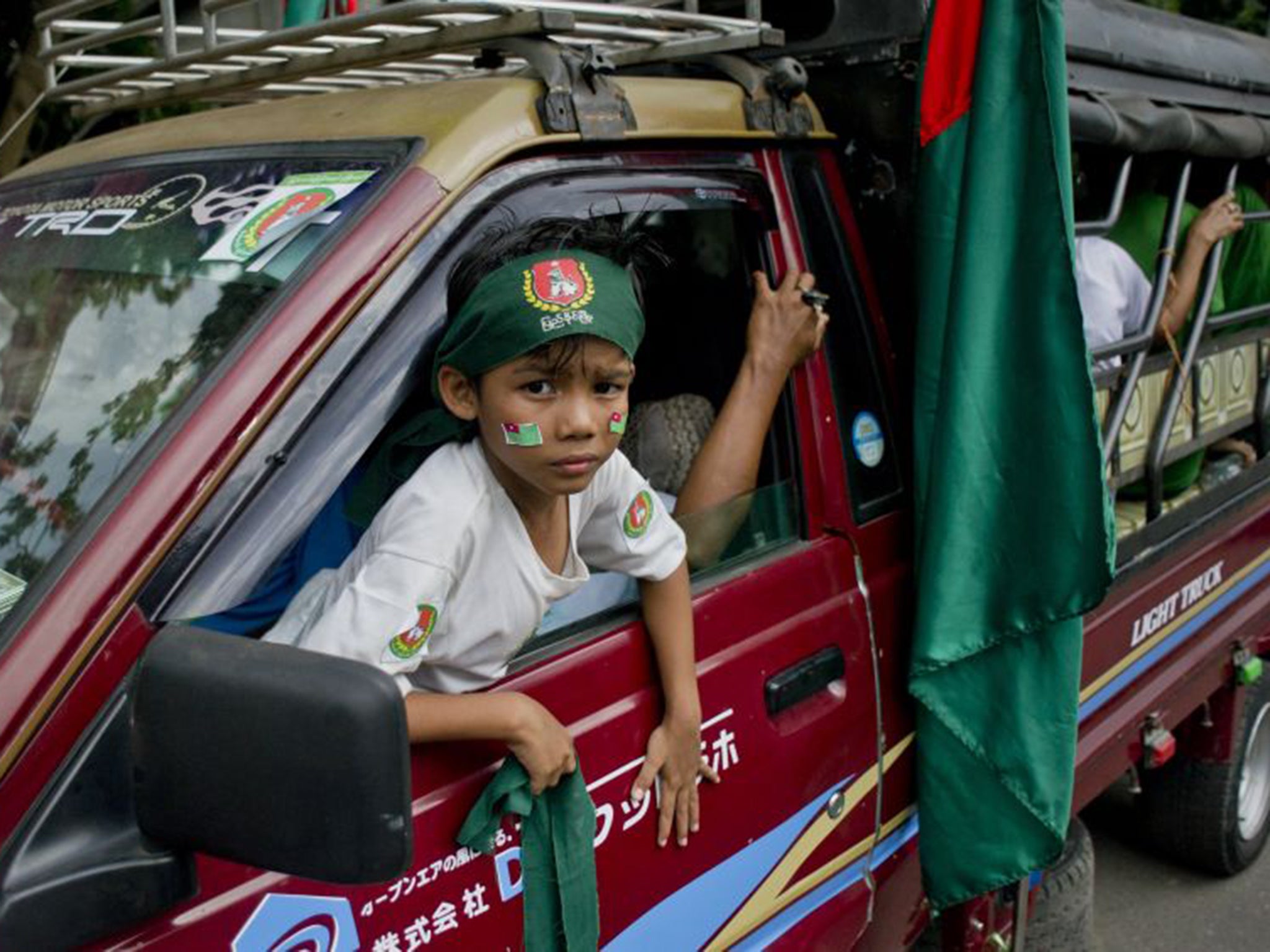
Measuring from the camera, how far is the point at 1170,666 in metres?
3.26

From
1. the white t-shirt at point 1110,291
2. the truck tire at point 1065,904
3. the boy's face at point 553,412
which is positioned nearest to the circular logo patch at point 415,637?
the boy's face at point 553,412

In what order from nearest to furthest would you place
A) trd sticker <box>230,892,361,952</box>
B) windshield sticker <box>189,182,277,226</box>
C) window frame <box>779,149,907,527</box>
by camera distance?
trd sticker <box>230,892,361,952</box> < windshield sticker <box>189,182,277,226</box> < window frame <box>779,149,907,527</box>

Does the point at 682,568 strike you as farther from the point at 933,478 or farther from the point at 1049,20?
the point at 1049,20

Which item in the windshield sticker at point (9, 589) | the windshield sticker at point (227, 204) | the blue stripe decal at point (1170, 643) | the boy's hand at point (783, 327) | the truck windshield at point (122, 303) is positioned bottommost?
the blue stripe decal at point (1170, 643)

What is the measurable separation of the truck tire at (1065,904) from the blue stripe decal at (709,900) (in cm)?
91

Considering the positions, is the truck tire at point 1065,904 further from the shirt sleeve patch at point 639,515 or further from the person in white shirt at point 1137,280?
the shirt sleeve patch at point 639,515

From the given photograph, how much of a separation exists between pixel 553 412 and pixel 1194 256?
7.46 feet

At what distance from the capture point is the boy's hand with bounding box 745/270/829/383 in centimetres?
214

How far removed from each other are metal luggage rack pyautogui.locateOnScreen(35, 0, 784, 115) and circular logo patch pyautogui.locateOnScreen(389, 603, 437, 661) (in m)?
0.73

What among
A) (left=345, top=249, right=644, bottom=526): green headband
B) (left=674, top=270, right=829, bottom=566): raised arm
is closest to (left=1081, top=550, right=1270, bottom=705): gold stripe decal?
(left=674, top=270, right=829, bottom=566): raised arm

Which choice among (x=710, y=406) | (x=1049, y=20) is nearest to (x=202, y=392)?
(x=710, y=406)

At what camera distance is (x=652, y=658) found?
1.86 m

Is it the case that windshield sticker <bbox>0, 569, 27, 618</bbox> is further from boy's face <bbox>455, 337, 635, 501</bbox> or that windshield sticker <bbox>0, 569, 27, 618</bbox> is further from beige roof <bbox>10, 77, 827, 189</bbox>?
beige roof <bbox>10, 77, 827, 189</bbox>

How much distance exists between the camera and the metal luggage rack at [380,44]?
69.5 inches
